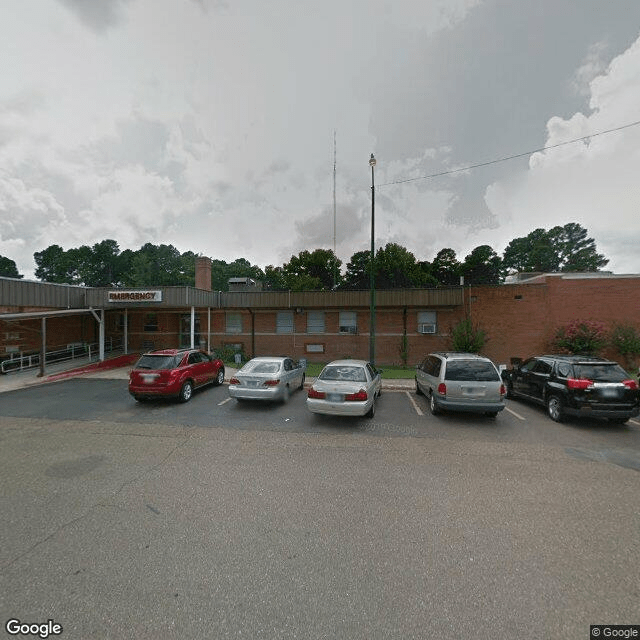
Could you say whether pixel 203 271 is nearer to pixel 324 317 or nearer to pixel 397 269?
pixel 324 317

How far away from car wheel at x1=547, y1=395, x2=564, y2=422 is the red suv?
1077 centimetres

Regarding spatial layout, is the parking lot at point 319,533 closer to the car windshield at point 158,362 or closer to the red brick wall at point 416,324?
the car windshield at point 158,362

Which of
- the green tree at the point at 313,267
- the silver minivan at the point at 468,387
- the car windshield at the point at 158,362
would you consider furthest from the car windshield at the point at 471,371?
the green tree at the point at 313,267

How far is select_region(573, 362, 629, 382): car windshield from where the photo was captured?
7.74 m

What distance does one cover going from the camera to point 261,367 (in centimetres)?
1019

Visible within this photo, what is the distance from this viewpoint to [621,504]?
14.1ft

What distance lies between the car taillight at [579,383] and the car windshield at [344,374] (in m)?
5.14

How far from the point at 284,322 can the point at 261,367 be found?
33.6 feet

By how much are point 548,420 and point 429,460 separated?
16.1 feet

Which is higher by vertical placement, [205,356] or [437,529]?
Result: [205,356]

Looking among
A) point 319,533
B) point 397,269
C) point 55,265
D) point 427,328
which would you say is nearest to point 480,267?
point 397,269

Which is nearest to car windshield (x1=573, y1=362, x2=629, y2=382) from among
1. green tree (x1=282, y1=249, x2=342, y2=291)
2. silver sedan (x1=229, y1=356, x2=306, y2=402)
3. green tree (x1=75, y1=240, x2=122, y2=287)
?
silver sedan (x1=229, y1=356, x2=306, y2=402)

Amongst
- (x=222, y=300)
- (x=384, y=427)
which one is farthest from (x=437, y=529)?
(x=222, y=300)

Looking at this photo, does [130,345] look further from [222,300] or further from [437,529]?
[437,529]
